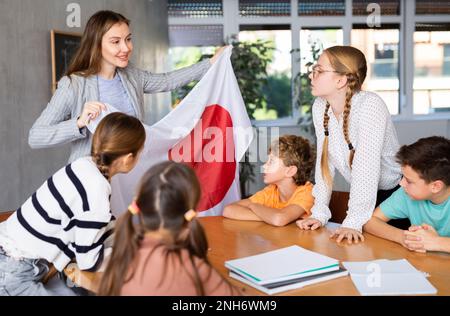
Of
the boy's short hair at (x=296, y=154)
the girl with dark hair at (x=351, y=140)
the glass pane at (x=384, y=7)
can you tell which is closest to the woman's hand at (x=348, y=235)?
the girl with dark hair at (x=351, y=140)

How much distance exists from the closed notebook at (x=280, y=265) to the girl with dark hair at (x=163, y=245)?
249 millimetres

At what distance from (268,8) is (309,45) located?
71 cm

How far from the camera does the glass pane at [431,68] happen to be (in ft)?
25.3

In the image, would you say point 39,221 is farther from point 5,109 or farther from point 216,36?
point 216,36

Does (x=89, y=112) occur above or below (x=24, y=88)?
below

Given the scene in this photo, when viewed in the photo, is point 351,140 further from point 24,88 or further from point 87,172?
point 24,88

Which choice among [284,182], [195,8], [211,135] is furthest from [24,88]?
[195,8]

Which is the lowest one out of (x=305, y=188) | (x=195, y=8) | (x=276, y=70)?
(x=305, y=188)

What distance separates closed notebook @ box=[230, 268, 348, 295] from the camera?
1613 mm

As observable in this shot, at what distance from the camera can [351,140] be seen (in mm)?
2279

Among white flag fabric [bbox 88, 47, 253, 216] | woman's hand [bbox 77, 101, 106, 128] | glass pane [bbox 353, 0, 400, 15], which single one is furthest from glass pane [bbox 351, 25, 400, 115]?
woman's hand [bbox 77, 101, 106, 128]

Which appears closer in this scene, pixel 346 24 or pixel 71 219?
pixel 71 219

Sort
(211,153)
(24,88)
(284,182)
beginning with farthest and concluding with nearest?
(24,88), (211,153), (284,182)
